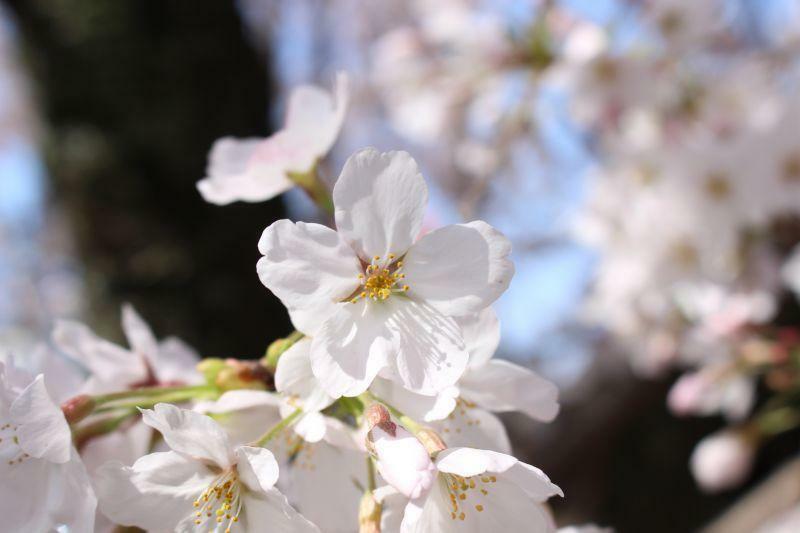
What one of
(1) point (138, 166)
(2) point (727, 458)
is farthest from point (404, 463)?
(1) point (138, 166)

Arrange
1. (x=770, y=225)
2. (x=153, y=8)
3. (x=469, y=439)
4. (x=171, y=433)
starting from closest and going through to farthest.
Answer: (x=171, y=433), (x=469, y=439), (x=770, y=225), (x=153, y=8)

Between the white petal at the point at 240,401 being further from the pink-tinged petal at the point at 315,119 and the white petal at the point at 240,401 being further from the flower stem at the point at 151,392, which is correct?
the pink-tinged petal at the point at 315,119

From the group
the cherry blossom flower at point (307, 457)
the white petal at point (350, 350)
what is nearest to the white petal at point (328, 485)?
the cherry blossom flower at point (307, 457)

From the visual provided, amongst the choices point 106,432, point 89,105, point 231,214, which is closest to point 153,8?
point 89,105

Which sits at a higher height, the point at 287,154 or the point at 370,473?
the point at 287,154

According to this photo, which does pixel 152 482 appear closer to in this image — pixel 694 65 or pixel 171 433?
pixel 171 433

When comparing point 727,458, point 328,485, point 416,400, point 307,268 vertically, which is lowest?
point 727,458

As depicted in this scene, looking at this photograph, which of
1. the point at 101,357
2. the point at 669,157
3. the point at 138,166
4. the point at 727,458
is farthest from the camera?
the point at 138,166

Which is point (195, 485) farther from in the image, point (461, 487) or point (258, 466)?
point (461, 487)
